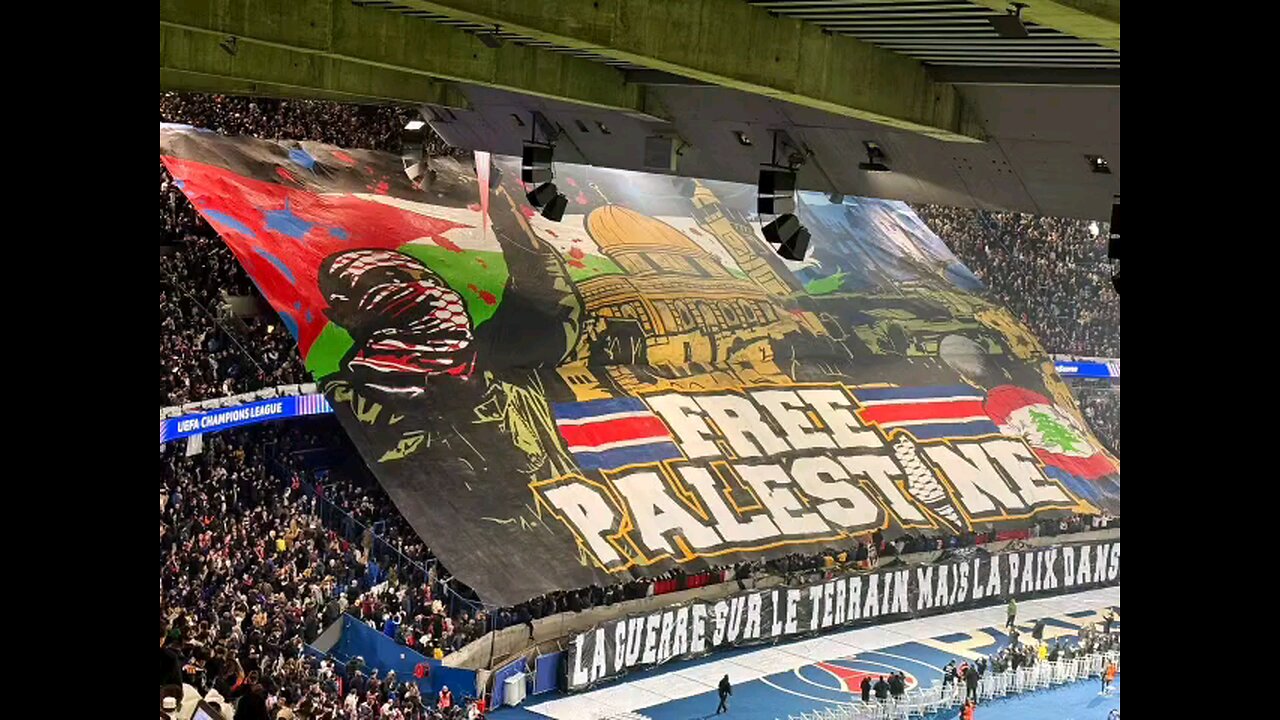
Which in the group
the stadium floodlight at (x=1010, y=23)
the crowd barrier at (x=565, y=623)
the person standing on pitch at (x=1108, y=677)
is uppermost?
the stadium floodlight at (x=1010, y=23)

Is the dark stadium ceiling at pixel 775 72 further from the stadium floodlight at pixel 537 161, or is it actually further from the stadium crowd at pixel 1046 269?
the stadium crowd at pixel 1046 269

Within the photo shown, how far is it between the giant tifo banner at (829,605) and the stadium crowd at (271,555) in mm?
816

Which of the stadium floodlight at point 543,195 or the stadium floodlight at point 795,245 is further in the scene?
the stadium floodlight at point 543,195

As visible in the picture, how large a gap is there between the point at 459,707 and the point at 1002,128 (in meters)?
11.4

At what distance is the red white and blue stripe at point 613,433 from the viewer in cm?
2389

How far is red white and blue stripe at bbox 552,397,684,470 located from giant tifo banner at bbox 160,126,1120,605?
0.06m

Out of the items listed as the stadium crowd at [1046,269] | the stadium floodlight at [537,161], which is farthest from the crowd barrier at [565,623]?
the stadium crowd at [1046,269]

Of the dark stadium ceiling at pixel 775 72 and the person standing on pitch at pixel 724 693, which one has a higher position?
the dark stadium ceiling at pixel 775 72

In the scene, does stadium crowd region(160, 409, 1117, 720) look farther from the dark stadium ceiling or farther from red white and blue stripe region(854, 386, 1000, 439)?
red white and blue stripe region(854, 386, 1000, 439)

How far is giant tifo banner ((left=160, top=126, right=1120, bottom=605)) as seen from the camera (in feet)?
70.7

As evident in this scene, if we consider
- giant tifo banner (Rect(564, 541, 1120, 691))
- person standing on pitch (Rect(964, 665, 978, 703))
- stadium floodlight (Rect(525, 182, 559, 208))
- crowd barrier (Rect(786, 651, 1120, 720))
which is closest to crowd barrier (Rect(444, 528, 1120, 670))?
giant tifo banner (Rect(564, 541, 1120, 691))

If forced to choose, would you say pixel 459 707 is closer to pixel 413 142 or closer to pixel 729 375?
pixel 413 142

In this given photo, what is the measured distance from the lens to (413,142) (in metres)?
14.8

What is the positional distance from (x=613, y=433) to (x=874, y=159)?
14527 millimetres
